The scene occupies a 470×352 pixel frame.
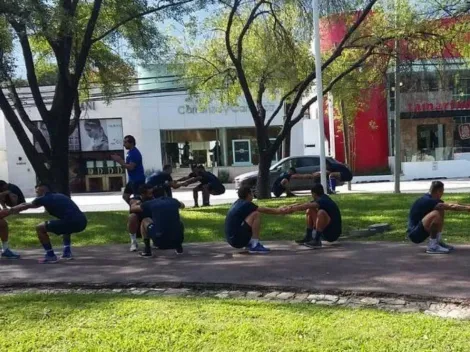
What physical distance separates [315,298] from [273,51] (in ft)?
38.9

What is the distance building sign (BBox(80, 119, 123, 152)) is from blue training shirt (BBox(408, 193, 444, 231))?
2843 cm

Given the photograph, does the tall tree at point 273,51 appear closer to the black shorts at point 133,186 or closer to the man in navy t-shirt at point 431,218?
the black shorts at point 133,186

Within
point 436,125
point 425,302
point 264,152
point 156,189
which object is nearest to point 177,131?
point 436,125

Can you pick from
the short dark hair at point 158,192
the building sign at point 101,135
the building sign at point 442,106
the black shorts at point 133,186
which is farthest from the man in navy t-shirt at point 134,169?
the building sign at point 101,135

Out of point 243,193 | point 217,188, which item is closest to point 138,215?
point 243,193

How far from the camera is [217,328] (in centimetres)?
445

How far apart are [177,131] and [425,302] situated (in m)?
29.8

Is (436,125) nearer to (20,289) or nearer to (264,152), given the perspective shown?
(264,152)

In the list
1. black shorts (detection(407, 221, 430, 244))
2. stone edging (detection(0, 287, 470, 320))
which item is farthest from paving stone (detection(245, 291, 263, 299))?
black shorts (detection(407, 221, 430, 244))

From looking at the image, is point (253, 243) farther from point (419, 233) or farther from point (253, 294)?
point (419, 233)

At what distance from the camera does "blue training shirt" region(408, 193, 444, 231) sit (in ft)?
24.0

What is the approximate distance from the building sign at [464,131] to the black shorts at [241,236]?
89.3ft

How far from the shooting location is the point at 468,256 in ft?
23.5

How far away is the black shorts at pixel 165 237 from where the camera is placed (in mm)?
7844
